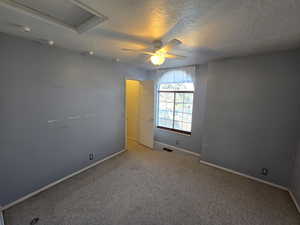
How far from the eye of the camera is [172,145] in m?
3.99

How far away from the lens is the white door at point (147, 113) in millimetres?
3944

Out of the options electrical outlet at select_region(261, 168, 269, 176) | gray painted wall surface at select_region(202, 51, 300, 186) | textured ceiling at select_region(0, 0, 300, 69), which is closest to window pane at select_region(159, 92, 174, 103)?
gray painted wall surface at select_region(202, 51, 300, 186)

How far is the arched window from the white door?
1.41ft

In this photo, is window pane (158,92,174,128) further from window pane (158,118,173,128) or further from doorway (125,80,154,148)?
doorway (125,80,154,148)

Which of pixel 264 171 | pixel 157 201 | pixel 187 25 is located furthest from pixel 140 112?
pixel 264 171

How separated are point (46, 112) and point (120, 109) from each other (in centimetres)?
162

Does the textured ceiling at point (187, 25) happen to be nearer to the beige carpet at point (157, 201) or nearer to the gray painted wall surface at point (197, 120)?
the gray painted wall surface at point (197, 120)

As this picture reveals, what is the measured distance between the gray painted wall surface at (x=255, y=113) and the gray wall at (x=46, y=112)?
257 centimetres

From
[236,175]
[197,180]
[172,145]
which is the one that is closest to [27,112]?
[197,180]

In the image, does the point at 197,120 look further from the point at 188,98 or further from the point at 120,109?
the point at 120,109

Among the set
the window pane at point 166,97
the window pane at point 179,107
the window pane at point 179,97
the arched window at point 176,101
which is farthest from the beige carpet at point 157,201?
the window pane at point 166,97

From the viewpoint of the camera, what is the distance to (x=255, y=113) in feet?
8.12

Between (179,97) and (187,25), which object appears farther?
(179,97)

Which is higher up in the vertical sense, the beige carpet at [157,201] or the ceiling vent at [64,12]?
the ceiling vent at [64,12]
